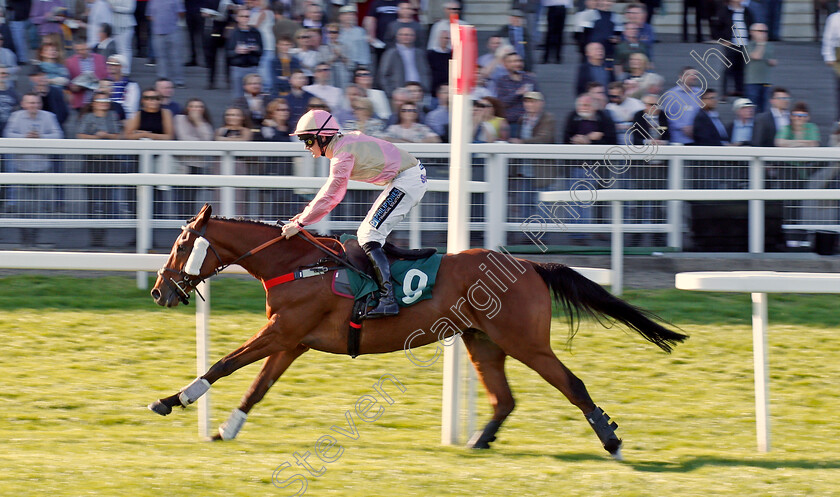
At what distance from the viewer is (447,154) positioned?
8.33 m

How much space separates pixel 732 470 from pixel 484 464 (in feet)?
3.51

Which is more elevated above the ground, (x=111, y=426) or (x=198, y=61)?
(x=198, y=61)

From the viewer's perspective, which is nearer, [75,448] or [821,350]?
[75,448]

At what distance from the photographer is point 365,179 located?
5418 mm

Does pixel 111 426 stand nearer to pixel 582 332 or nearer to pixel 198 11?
pixel 582 332

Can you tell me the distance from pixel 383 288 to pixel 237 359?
2.51 ft

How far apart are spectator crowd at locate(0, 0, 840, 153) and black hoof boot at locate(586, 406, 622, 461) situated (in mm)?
4031

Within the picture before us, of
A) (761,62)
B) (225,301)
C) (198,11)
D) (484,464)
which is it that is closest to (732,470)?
(484,464)

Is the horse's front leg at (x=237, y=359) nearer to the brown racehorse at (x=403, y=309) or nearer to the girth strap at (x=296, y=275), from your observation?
the brown racehorse at (x=403, y=309)

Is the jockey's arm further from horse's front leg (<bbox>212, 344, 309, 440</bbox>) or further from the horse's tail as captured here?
the horse's tail

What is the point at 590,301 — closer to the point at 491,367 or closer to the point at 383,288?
the point at 491,367

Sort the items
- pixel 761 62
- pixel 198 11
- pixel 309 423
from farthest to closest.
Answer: pixel 198 11 → pixel 761 62 → pixel 309 423

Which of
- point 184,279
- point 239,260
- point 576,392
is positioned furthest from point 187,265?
point 576,392

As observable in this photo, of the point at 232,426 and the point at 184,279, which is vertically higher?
the point at 184,279
